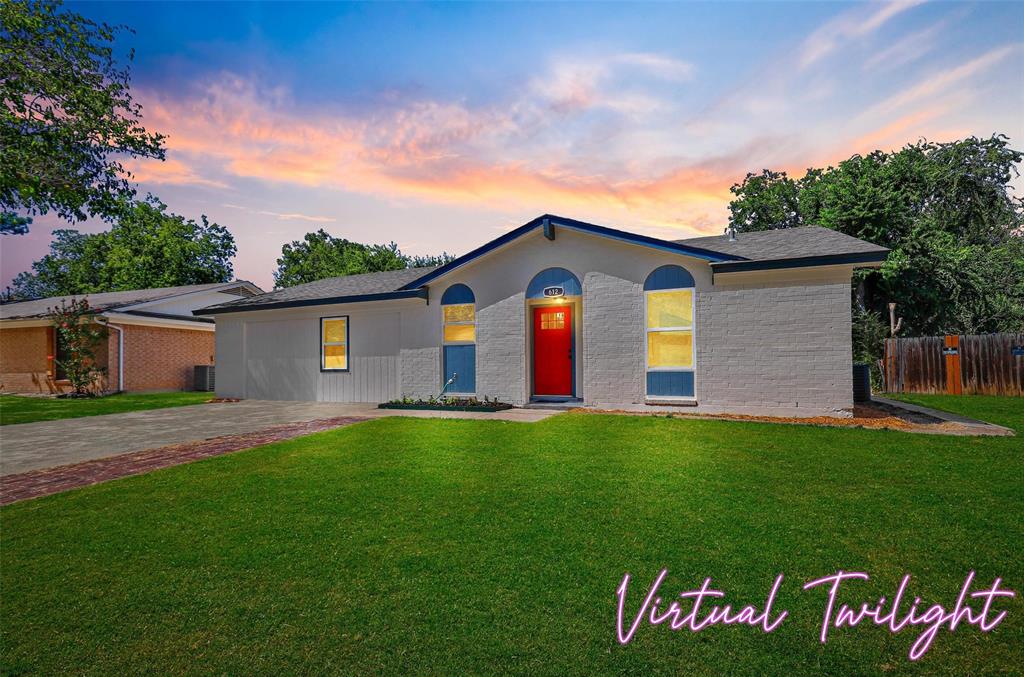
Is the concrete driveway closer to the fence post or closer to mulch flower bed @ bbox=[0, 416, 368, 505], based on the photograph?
mulch flower bed @ bbox=[0, 416, 368, 505]

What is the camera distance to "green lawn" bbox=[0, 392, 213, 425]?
→ 12.9m

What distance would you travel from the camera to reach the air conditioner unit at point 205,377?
818 inches

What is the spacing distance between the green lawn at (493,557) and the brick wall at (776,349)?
306 cm

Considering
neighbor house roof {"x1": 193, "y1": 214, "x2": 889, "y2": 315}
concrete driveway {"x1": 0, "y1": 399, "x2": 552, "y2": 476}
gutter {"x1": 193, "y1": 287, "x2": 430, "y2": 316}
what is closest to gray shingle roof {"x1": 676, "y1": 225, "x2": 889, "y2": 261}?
neighbor house roof {"x1": 193, "y1": 214, "x2": 889, "y2": 315}

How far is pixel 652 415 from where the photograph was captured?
10.2 meters

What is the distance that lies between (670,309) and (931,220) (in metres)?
16.1

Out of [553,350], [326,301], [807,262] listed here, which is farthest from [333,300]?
[807,262]

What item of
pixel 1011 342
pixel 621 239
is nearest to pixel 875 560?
pixel 621 239

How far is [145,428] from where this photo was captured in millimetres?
9984

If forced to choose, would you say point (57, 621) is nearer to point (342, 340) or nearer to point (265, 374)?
point (342, 340)

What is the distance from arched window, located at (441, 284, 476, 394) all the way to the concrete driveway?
172cm

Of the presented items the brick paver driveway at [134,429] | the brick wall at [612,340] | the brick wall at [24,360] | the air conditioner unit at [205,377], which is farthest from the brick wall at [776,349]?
the brick wall at [24,360]

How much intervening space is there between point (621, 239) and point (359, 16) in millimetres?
7630

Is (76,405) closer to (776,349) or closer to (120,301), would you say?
(120,301)
